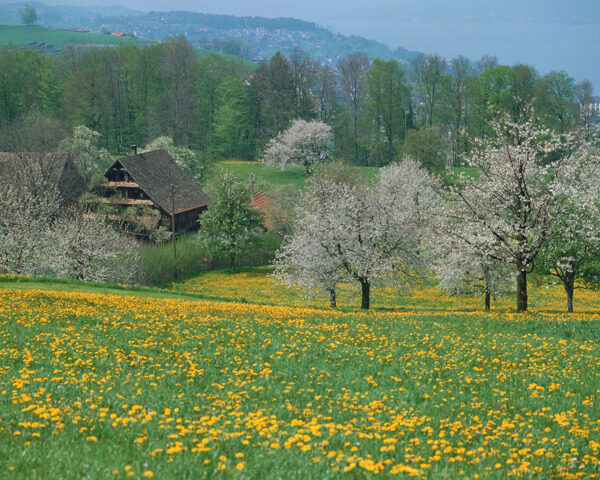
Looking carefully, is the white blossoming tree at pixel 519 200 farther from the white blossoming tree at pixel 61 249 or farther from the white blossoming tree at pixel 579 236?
the white blossoming tree at pixel 61 249

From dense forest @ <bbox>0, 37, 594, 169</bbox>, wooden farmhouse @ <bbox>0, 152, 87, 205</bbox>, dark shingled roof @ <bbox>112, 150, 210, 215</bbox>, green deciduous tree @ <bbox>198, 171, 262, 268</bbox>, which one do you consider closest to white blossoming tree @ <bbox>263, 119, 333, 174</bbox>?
dense forest @ <bbox>0, 37, 594, 169</bbox>

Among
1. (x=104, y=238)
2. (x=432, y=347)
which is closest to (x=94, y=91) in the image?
(x=104, y=238)

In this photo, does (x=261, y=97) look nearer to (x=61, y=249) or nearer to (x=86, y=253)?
(x=86, y=253)

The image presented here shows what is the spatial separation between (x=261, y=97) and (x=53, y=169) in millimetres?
63436

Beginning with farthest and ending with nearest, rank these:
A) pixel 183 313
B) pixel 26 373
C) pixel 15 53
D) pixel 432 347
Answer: pixel 15 53
pixel 183 313
pixel 432 347
pixel 26 373

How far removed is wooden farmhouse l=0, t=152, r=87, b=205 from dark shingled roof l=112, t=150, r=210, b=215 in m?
7.20

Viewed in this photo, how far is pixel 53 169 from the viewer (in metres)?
68.2

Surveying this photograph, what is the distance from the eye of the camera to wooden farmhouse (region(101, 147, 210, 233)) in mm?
66750

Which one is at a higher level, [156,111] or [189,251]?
[156,111]

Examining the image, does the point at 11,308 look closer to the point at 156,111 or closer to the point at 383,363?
the point at 383,363

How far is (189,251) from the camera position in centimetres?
→ 6012

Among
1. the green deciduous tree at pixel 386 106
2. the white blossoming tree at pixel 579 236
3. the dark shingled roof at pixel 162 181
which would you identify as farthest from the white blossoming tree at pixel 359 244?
the green deciduous tree at pixel 386 106

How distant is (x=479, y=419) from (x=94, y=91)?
370 ft

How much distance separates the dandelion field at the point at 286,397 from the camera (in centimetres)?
736
